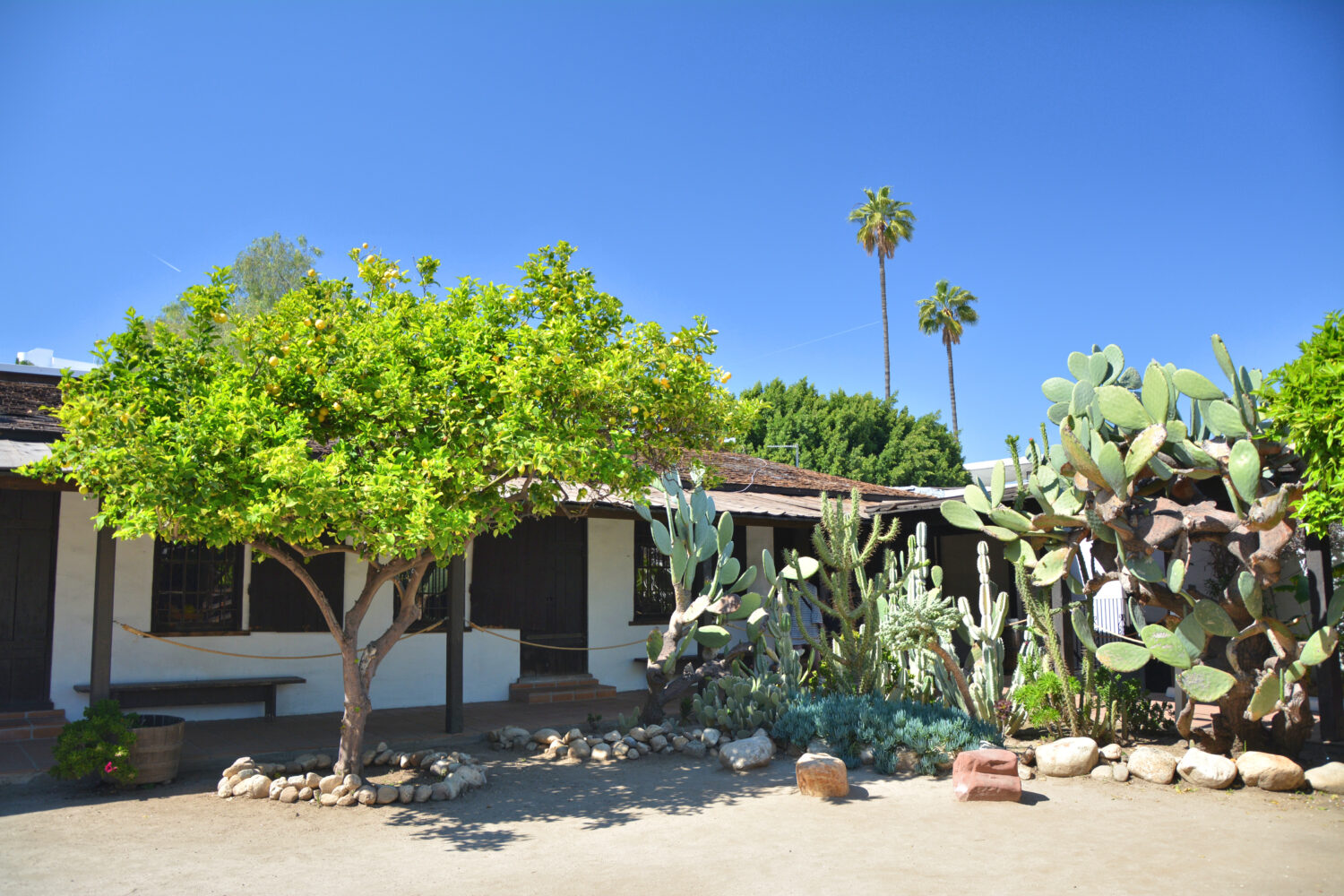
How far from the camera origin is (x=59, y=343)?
74.7ft

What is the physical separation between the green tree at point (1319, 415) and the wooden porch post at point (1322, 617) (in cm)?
191

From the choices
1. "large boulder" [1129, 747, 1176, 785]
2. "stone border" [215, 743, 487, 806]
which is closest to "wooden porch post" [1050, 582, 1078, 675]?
"large boulder" [1129, 747, 1176, 785]

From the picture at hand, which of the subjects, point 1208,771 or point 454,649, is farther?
point 454,649

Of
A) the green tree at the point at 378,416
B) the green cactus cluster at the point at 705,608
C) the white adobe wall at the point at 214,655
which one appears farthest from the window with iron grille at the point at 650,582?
the green tree at the point at 378,416

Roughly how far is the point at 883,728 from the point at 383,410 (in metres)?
4.77

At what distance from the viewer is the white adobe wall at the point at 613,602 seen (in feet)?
39.9

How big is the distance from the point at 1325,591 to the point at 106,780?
937 centimetres

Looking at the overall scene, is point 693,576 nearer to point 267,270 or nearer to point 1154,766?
point 1154,766

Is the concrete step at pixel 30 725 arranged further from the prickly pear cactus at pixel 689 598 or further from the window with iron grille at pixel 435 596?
the prickly pear cactus at pixel 689 598

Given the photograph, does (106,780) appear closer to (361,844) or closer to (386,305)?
(361,844)

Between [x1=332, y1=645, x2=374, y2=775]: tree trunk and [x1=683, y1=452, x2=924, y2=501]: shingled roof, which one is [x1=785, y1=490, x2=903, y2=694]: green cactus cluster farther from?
[x1=683, y1=452, x2=924, y2=501]: shingled roof

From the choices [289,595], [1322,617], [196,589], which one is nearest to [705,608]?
[289,595]

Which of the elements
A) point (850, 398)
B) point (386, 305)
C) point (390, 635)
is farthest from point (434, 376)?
point (850, 398)

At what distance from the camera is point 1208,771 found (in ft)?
22.3
